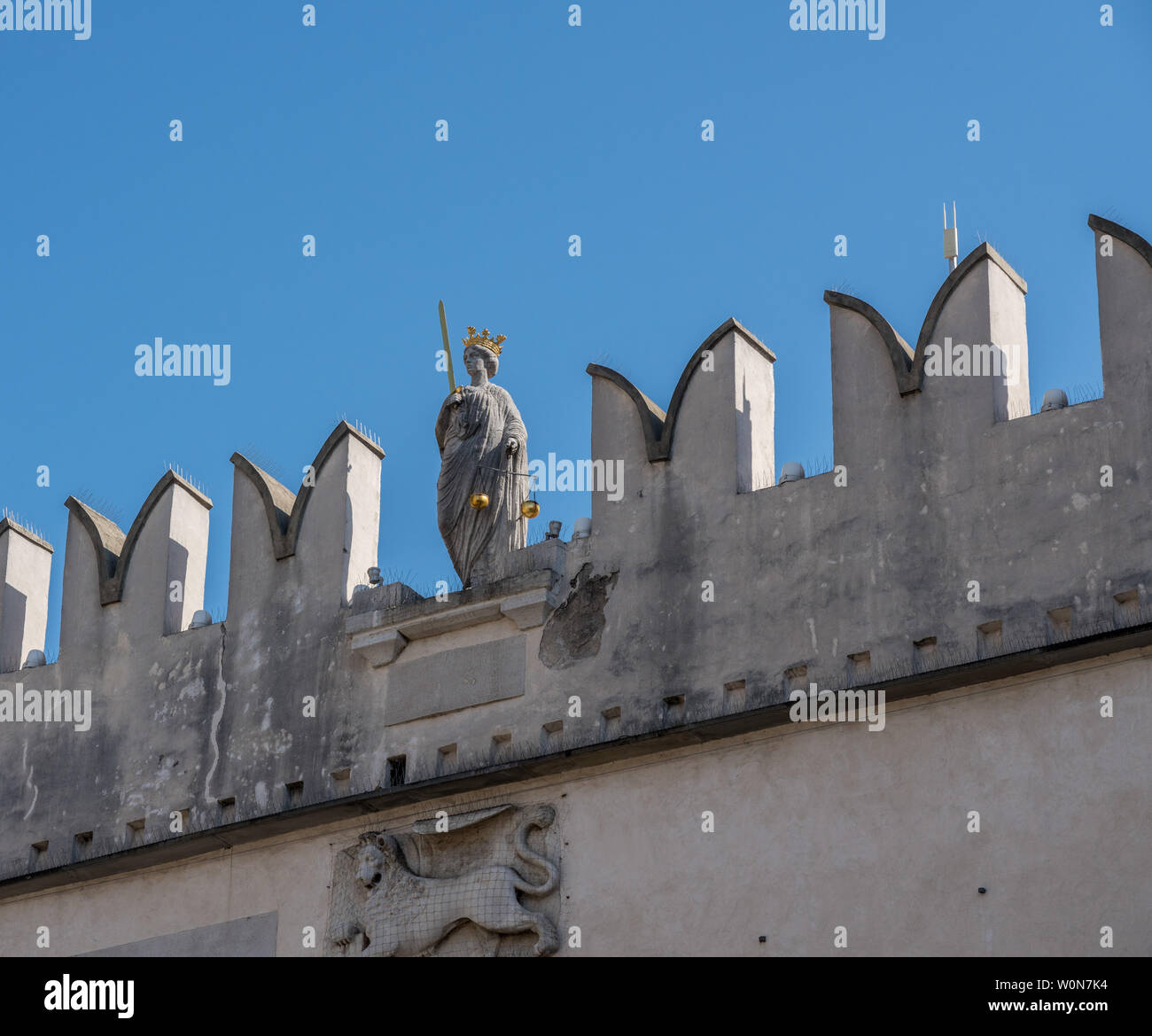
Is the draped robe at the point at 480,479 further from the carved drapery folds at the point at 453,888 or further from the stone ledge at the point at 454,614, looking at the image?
the carved drapery folds at the point at 453,888

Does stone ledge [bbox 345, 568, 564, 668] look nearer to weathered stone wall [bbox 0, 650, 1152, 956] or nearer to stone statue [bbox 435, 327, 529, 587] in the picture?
stone statue [bbox 435, 327, 529, 587]

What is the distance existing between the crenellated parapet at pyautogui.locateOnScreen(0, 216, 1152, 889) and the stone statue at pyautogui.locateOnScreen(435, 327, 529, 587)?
0.75ft

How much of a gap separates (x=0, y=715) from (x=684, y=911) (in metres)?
5.49

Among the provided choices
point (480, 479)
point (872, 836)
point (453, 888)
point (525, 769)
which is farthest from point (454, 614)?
point (872, 836)

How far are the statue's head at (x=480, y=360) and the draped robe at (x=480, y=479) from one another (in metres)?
0.24

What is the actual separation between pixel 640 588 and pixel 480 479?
1.46m

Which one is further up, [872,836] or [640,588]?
[640,588]

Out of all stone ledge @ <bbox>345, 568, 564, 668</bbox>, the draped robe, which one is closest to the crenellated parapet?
stone ledge @ <bbox>345, 568, 564, 668</bbox>

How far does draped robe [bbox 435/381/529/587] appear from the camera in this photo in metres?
17.9

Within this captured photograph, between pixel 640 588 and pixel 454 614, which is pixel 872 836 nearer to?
pixel 640 588

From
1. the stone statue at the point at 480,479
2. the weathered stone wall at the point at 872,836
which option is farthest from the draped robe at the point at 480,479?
the weathered stone wall at the point at 872,836

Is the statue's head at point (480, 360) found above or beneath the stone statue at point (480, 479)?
above

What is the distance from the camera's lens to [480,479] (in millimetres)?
18031

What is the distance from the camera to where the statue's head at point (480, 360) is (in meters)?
18.7
